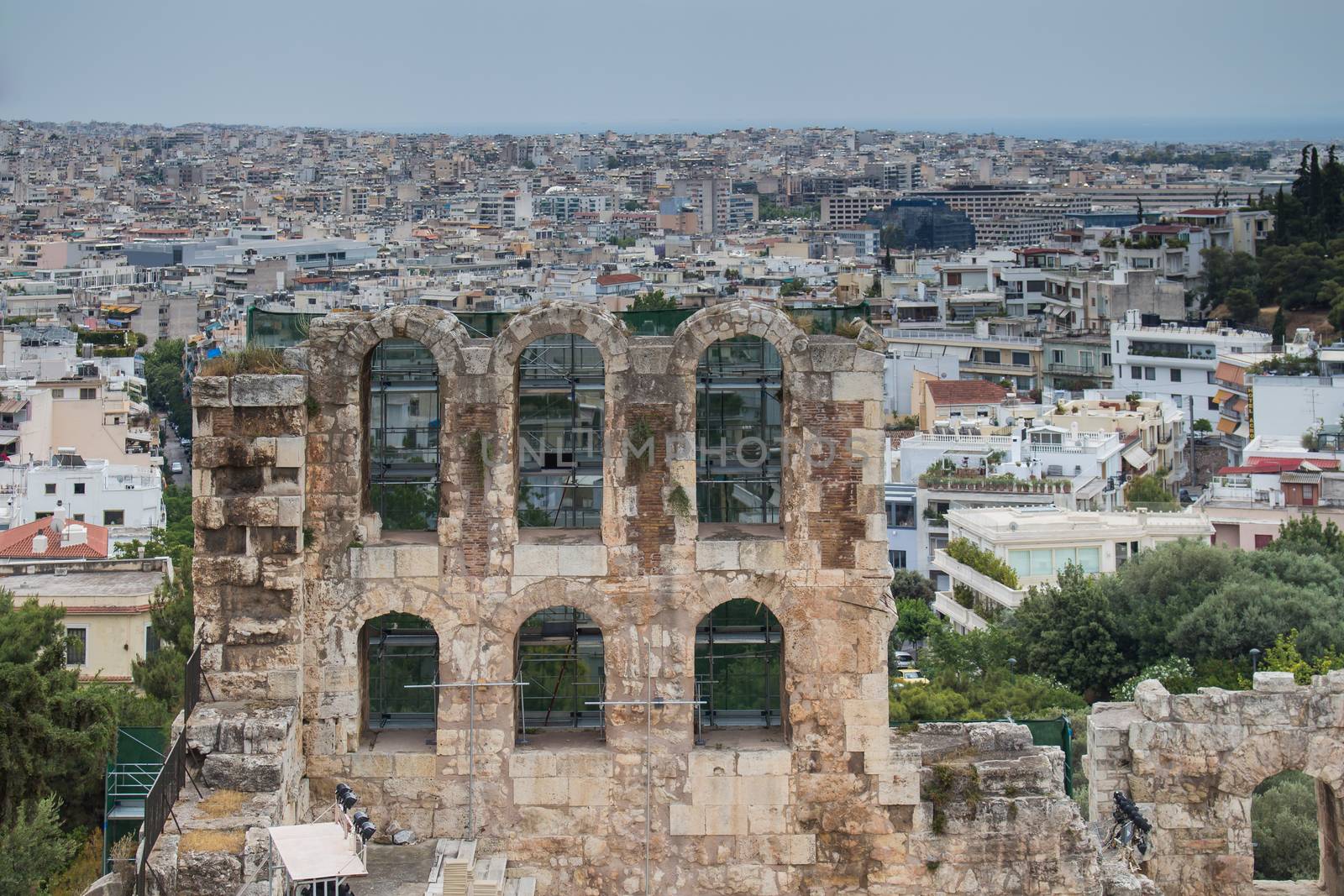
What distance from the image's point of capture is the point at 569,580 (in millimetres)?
19062

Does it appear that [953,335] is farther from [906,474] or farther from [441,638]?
[441,638]

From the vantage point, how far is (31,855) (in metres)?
25.9

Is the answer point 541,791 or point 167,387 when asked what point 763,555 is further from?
point 167,387

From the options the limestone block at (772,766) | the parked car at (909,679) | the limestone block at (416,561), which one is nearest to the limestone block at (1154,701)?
the limestone block at (772,766)

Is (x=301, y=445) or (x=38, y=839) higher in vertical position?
(x=301, y=445)

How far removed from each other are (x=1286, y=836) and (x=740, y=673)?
36.3 ft

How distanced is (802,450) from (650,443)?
1208 millimetres

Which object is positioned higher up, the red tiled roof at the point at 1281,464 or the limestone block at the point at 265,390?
the red tiled roof at the point at 1281,464

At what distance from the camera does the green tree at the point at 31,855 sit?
2544cm

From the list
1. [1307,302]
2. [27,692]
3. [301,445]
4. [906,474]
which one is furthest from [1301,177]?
[301,445]

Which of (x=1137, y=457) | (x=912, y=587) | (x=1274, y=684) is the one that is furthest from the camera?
(x=1137, y=457)

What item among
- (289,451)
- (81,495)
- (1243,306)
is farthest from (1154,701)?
(1243,306)

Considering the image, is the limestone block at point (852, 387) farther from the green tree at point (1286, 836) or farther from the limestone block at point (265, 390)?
the green tree at point (1286, 836)

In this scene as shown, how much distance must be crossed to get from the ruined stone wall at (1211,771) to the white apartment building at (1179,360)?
258 ft
